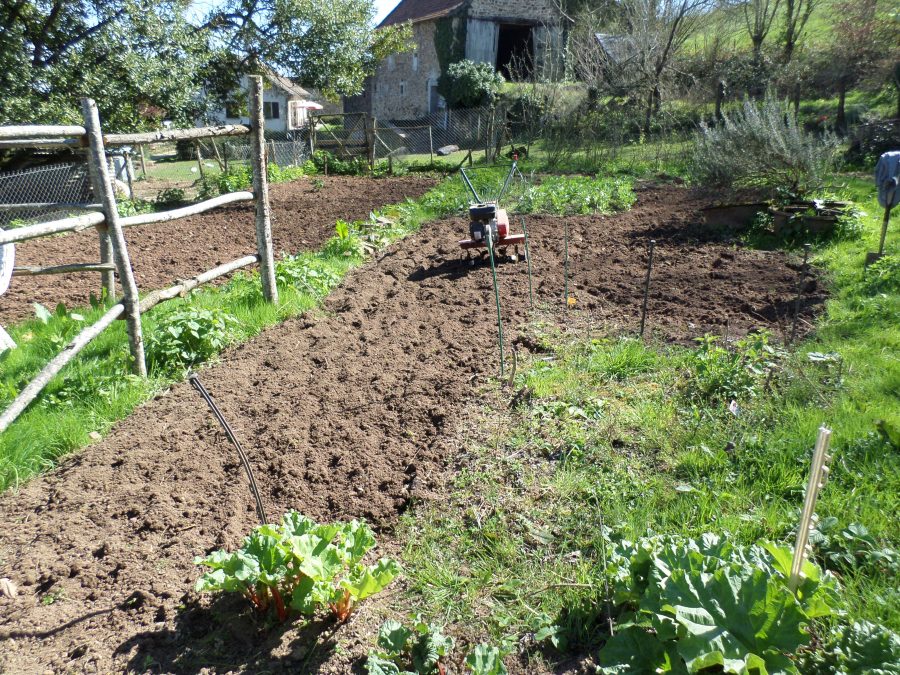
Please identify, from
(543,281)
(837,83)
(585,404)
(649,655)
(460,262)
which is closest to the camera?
(649,655)

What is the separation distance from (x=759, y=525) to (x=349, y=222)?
8.92 meters

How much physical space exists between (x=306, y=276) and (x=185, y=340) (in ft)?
6.40

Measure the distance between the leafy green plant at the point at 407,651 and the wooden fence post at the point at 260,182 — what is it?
4.29 meters

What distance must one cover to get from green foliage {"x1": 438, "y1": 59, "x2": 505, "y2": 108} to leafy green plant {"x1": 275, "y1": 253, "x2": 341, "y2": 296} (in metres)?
21.5

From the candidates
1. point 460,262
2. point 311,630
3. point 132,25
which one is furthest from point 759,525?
point 132,25

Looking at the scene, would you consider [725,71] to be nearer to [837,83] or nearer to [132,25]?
[837,83]

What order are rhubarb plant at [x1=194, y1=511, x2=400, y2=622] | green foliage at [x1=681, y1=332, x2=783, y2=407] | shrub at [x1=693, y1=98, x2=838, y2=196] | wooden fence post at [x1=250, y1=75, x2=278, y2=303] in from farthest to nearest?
shrub at [x1=693, y1=98, x2=838, y2=196] < wooden fence post at [x1=250, y1=75, x2=278, y2=303] < green foliage at [x1=681, y1=332, x2=783, y2=407] < rhubarb plant at [x1=194, y1=511, x2=400, y2=622]

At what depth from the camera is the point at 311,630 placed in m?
2.56

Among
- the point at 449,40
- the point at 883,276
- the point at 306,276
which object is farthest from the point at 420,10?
→ the point at 883,276

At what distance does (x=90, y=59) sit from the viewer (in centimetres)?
1331

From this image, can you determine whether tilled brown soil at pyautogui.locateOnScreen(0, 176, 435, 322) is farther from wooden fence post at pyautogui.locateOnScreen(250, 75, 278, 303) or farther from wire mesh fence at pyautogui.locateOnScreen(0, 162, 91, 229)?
wire mesh fence at pyautogui.locateOnScreen(0, 162, 91, 229)

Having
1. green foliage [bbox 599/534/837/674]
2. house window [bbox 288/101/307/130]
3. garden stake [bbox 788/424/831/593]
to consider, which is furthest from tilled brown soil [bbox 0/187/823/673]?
house window [bbox 288/101/307/130]

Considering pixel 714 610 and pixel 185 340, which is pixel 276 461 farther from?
pixel 714 610

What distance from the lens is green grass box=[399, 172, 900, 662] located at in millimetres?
2633
